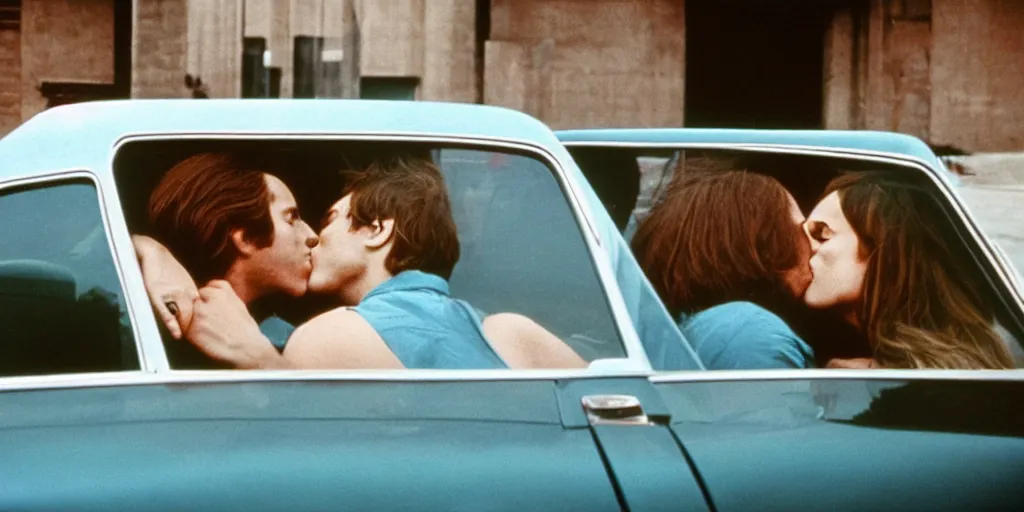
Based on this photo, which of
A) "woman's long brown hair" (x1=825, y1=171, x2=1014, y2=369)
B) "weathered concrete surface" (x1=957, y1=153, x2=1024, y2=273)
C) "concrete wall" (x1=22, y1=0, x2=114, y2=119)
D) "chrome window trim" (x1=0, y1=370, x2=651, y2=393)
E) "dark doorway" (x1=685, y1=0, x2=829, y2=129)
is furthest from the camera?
"concrete wall" (x1=22, y1=0, x2=114, y2=119)

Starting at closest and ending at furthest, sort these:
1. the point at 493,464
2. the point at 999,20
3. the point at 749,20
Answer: the point at 493,464
the point at 999,20
the point at 749,20

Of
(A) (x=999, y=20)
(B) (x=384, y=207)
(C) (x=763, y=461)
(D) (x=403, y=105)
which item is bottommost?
(C) (x=763, y=461)

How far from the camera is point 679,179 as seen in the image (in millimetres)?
2684

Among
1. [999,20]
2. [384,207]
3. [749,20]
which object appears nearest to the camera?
[384,207]

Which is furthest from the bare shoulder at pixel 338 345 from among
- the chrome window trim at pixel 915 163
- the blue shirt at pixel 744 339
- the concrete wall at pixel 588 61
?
the concrete wall at pixel 588 61

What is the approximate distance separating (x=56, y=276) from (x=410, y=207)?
62 centimetres

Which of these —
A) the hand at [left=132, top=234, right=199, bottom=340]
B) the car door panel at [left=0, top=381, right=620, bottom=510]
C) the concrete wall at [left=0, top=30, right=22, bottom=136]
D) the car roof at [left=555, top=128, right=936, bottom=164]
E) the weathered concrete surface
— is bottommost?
the car door panel at [left=0, top=381, right=620, bottom=510]

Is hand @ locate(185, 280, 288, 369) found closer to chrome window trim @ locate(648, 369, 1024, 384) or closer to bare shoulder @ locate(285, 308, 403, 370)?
bare shoulder @ locate(285, 308, 403, 370)

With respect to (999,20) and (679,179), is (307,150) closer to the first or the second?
(679,179)

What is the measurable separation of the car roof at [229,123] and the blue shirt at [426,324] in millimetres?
280

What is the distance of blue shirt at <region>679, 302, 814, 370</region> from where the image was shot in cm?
239

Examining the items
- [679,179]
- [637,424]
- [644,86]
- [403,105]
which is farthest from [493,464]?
[644,86]

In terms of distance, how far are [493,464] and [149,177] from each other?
85 cm

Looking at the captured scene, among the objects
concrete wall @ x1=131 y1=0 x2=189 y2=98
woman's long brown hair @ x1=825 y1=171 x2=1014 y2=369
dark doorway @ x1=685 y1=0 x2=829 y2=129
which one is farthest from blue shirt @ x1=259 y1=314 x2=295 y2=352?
dark doorway @ x1=685 y1=0 x2=829 y2=129
